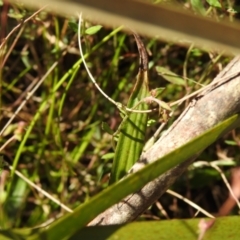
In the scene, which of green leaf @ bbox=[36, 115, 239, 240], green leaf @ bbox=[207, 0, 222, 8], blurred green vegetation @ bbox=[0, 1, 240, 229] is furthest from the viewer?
blurred green vegetation @ bbox=[0, 1, 240, 229]

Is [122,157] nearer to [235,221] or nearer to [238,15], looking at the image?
[235,221]

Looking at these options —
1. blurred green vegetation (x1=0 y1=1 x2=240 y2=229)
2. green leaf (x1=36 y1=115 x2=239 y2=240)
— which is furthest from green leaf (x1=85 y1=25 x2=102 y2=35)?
green leaf (x1=36 y1=115 x2=239 y2=240)

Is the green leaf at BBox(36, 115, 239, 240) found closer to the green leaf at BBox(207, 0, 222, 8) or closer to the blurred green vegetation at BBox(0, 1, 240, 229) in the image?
the green leaf at BBox(207, 0, 222, 8)

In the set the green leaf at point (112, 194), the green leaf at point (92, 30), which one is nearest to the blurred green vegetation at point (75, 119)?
the green leaf at point (92, 30)

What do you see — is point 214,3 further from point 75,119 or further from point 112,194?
point 75,119

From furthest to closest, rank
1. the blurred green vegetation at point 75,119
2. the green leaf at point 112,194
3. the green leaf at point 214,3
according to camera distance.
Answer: the blurred green vegetation at point 75,119 < the green leaf at point 214,3 < the green leaf at point 112,194

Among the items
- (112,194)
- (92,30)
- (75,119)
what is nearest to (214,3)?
(92,30)

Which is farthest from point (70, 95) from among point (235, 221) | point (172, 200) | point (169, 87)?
point (235, 221)

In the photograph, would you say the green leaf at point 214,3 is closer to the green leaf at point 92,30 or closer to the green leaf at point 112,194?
the green leaf at point 92,30
